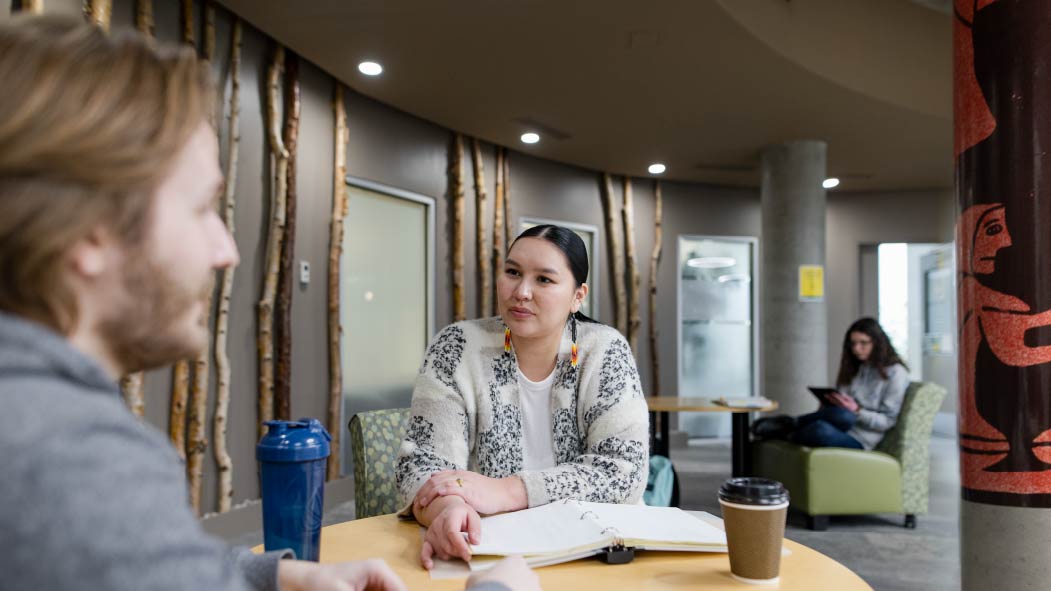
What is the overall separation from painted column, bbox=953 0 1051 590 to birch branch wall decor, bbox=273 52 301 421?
12.2ft

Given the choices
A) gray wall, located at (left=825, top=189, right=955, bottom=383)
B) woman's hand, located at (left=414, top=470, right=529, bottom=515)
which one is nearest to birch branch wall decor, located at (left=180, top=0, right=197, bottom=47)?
woman's hand, located at (left=414, top=470, right=529, bottom=515)

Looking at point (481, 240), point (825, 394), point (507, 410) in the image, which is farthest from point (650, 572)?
point (481, 240)

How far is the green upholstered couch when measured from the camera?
465cm

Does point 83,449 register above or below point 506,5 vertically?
below

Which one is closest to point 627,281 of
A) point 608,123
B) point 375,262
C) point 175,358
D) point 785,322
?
point 785,322

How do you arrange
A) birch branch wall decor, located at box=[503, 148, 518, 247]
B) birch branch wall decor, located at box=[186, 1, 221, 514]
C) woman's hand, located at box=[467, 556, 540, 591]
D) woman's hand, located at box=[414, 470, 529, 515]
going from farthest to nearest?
birch branch wall decor, located at box=[503, 148, 518, 247] → birch branch wall decor, located at box=[186, 1, 221, 514] → woman's hand, located at box=[414, 470, 529, 515] → woman's hand, located at box=[467, 556, 540, 591]

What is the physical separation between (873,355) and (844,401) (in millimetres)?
424

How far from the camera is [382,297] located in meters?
5.89

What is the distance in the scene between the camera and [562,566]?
1113 millimetres

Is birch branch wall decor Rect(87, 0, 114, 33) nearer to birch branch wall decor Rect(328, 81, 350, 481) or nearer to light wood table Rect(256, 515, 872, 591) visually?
birch branch wall decor Rect(328, 81, 350, 481)

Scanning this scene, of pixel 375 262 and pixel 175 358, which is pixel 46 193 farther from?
pixel 375 262

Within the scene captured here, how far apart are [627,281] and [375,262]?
11.5 ft

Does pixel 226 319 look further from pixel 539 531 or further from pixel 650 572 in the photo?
pixel 650 572

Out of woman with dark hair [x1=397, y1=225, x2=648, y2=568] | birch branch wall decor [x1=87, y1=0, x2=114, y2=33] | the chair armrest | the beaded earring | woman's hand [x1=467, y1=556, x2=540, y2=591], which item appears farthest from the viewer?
the chair armrest
